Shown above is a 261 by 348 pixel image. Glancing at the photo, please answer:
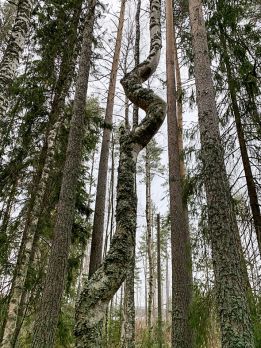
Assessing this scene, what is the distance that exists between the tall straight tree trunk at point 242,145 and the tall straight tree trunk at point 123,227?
426 cm

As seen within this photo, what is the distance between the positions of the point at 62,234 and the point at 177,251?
2.69 m

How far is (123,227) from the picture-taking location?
6.38 feet

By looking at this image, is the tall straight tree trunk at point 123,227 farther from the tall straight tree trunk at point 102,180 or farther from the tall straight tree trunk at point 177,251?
the tall straight tree trunk at point 102,180

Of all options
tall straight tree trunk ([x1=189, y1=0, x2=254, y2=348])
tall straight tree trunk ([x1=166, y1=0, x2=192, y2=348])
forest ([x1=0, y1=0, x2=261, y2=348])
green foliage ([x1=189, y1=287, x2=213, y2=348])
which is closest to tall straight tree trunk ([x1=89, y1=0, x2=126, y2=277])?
forest ([x1=0, y1=0, x2=261, y2=348])

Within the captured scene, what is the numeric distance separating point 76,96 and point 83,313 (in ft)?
20.6

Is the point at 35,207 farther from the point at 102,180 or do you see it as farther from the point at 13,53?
the point at 13,53

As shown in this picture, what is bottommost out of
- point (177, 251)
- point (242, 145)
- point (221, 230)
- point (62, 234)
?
point (221, 230)

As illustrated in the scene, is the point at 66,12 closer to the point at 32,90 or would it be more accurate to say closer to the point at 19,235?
the point at 32,90

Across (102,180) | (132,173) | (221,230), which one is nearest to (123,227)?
A: (132,173)

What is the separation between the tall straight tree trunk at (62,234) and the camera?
217 inches

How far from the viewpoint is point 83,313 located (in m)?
1.68

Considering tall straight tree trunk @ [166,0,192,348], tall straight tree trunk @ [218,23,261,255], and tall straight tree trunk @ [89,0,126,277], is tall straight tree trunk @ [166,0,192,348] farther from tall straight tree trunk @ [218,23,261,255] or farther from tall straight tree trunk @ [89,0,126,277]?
tall straight tree trunk @ [89,0,126,277]

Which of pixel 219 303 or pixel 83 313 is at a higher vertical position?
pixel 219 303

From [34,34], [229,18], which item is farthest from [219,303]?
[34,34]
